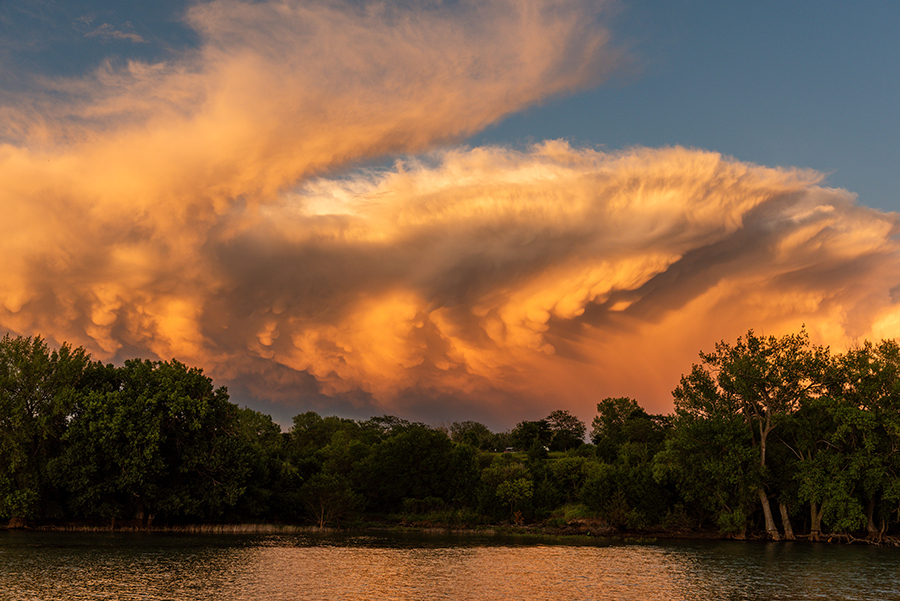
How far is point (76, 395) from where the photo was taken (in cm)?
7669

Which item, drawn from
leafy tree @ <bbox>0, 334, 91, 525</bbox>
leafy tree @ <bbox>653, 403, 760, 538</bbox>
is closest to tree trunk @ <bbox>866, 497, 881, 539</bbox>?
leafy tree @ <bbox>653, 403, 760, 538</bbox>

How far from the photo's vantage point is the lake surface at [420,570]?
115 ft

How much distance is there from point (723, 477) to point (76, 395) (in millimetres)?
77877

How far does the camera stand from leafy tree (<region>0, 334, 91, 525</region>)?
72.3m

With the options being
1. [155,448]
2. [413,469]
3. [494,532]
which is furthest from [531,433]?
[155,448]

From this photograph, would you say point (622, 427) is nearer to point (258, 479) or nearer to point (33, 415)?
point (258, 479)

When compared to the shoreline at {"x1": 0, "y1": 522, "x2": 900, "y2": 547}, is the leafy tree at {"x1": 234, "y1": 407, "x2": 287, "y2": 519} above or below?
above

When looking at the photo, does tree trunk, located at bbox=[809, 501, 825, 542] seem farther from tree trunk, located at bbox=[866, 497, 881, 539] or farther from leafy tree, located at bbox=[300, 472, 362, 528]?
leafy tree, located at bbox=[300, 472, 362, 528]

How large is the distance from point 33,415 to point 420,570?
188 feet

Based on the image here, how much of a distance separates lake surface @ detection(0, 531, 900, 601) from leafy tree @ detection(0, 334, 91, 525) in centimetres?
579

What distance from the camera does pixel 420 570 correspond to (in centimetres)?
4497

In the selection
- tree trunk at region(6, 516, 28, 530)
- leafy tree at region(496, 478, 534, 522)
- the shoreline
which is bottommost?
the shoreline

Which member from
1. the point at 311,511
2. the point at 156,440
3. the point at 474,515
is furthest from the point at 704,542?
the point at 156,440

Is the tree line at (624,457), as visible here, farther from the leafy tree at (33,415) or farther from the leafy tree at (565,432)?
the leafy tree at (565,432)
